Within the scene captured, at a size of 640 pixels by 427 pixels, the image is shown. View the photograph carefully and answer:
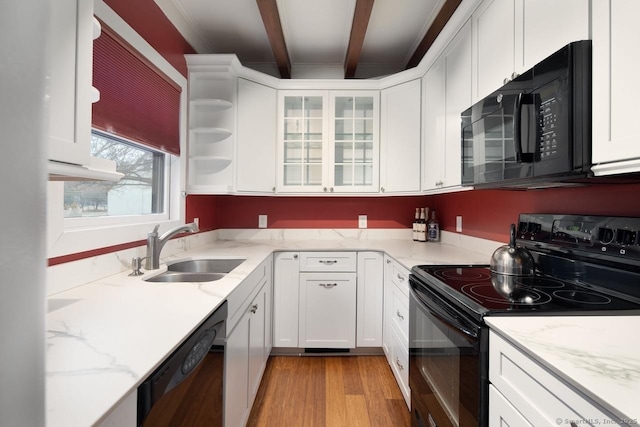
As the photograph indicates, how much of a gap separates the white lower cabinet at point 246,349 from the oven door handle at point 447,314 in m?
0.84

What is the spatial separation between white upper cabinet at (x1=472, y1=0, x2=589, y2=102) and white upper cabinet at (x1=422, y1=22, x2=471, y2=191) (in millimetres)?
132

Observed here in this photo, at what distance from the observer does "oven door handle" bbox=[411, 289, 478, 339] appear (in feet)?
3.27

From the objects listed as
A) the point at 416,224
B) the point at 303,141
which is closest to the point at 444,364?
the point at 416,224

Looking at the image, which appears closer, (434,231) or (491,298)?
(491,298)

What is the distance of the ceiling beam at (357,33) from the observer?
1.90 m

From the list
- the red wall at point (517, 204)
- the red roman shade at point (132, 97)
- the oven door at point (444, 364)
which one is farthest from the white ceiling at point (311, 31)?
the oven door at point (444, 364)

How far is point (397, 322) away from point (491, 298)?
40.7 inches

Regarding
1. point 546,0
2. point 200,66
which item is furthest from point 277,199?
point 546,0

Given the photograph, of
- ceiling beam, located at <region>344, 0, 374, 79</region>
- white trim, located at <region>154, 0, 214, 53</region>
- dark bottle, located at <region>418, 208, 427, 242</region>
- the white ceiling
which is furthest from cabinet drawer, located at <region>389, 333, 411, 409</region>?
white trim, located at <region>154, 0, 214, 53</region>

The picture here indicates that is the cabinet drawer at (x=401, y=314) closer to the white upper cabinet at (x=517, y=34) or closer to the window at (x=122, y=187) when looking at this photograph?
the white upper cabinet at (x=517, y=34)

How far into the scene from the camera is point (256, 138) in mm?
2557

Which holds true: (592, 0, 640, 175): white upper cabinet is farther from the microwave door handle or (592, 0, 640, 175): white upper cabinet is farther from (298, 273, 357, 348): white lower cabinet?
(298, 273, 357, 348): white lower cabinet

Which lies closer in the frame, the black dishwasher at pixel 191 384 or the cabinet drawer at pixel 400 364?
the black dishwasher at pixel 191 384

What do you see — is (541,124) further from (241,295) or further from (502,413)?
(241,295)
